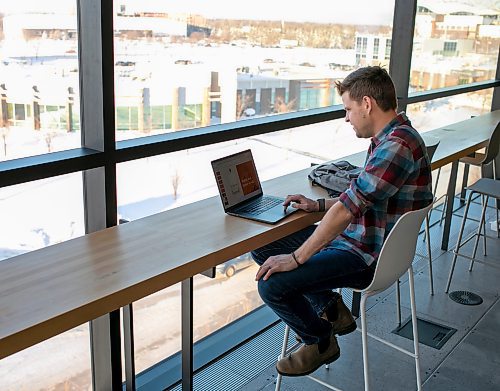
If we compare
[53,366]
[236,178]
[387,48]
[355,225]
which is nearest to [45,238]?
[53,366]

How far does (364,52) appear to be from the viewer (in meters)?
3.85

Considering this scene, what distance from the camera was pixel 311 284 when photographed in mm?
2051

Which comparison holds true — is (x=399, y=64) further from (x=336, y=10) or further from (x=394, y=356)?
(x=394, y=356)

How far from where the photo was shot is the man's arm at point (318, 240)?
199cm

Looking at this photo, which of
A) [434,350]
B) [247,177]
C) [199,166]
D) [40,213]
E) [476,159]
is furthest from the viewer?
[476,159]

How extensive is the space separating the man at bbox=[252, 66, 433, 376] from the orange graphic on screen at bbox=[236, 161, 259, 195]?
0.23m

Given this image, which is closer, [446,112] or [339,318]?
[339,318]

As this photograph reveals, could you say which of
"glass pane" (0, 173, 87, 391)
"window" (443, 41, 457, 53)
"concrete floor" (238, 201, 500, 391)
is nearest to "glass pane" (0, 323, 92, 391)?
"glass pane" (0, 173, 87, 391)

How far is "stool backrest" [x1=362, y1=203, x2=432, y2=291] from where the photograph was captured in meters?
1.98

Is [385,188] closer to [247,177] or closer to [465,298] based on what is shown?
[247,177]

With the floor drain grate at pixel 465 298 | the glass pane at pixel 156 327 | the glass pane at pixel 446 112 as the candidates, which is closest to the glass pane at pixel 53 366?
the glass pane at pixel 156 327

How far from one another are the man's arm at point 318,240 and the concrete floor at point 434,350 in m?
0.78

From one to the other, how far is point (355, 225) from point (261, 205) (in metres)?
0.38

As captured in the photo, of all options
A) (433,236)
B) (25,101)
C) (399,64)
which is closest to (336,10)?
(399,64)
